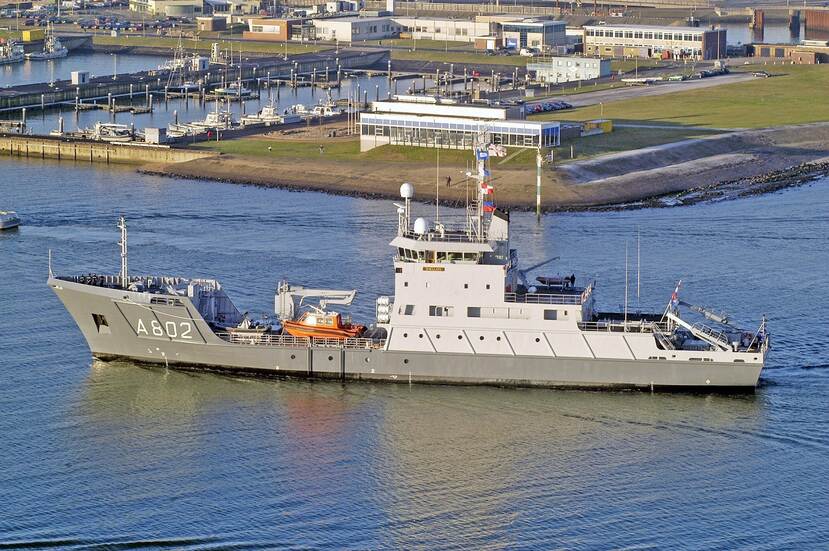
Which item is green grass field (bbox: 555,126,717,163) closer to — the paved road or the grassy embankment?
the paved road

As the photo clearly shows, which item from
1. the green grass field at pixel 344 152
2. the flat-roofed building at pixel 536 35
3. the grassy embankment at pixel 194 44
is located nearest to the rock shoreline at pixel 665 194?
the green grass field at pixel 344 152

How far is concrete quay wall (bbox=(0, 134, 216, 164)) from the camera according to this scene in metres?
104

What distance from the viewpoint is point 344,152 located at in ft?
335

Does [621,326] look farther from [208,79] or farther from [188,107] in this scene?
[208,79]

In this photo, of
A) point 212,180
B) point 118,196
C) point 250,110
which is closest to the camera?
point 118,196

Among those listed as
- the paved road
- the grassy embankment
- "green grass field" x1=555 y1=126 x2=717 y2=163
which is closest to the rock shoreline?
"green grass field" x1=555 y1=126 x2=717 y2=163

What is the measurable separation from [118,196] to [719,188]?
110 ft

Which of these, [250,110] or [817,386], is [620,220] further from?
[250,110]

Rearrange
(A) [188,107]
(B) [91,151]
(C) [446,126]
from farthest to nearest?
(A) [188,107]
(B) [91,151]
(C) [446,126]

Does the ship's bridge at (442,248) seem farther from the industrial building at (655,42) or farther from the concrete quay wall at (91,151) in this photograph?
the industrial building at (655,42)

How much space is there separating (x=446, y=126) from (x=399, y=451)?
178ft

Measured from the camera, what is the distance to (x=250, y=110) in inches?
5236

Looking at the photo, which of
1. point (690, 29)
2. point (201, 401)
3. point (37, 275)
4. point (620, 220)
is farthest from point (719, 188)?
point (690, 29)

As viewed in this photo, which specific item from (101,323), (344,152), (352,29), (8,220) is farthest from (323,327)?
(352,29)
